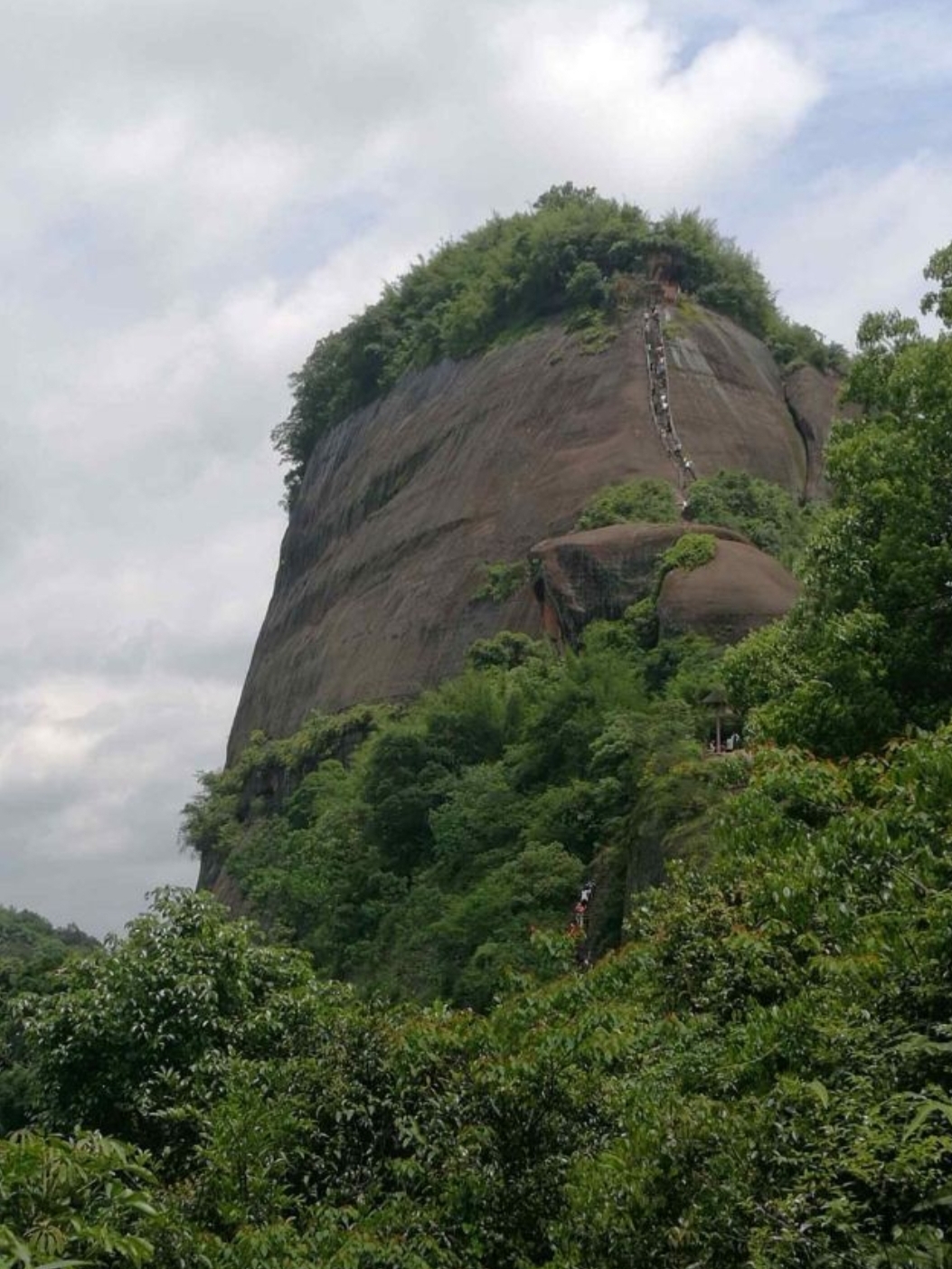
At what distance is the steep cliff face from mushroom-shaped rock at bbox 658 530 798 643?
5.83m

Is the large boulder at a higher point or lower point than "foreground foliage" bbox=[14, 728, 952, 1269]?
higher

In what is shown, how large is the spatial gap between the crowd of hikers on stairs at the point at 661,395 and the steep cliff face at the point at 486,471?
0.24 m

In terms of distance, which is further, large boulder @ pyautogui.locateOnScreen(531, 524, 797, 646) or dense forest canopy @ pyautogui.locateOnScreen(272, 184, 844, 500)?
dense forest canopy @ pyautogui.locateOnScreen(272, 184, 844, 500)

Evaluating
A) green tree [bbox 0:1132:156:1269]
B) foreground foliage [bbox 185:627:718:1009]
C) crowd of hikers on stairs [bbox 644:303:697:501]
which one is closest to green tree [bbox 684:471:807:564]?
crowd of hikers on stairs [bbox 644:303:697:501]

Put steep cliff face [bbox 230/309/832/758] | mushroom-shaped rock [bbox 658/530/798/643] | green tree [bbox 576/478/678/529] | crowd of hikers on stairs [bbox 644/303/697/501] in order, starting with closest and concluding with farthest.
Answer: mushroom-shaped rock [bbox 658/530/798/643] < green tree [bbox 576/478/678/529] < crowd of hikers on stairs [bbox 644/303/697/501] < steep cliff face [bbox 230/309/832/758]

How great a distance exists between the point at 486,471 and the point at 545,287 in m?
7.86

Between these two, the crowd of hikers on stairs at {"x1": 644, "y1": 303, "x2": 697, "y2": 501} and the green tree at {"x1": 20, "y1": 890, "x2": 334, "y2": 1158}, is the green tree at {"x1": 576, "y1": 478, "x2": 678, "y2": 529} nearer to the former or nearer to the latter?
the crowd of hikers on stairs at {"x1": 644, "y1": 303, "x2": 697, "y2": 501}

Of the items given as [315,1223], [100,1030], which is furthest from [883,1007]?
[100,1030]

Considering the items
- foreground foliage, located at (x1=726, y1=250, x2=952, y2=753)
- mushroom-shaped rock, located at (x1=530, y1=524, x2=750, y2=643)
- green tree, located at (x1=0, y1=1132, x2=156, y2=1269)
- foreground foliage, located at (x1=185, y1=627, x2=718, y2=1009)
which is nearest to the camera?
green tree, located at (x1=0, y1=1132, x2=156, y2=1269)

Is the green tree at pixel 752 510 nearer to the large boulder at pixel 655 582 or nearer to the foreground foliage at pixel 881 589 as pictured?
the large boulder at pixel 655 582

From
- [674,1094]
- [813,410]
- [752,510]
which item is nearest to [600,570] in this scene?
[752,510]

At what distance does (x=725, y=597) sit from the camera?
3309 centimetres

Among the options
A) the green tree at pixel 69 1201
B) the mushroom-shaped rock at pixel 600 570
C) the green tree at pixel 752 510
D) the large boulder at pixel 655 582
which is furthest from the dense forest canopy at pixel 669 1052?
the green tree at pixel 752 510

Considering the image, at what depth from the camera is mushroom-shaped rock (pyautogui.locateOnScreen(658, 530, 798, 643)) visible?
32656 mm
